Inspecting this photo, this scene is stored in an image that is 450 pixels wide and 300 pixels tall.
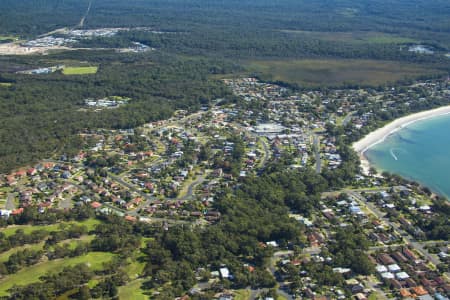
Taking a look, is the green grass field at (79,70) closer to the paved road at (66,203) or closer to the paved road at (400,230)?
the paved road at (66,203)

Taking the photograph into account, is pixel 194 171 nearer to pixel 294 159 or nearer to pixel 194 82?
pixel 294 159

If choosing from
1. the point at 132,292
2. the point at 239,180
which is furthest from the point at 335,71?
the point at 132,292

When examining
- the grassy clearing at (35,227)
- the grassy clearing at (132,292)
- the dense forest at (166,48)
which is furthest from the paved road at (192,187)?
the dense forest at (166,48)

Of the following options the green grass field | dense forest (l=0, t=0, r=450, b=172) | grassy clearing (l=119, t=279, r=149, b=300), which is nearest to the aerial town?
dense forest (l=0, t=0, r=450, b=172)

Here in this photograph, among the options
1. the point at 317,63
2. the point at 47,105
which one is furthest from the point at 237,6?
the point at 47,105

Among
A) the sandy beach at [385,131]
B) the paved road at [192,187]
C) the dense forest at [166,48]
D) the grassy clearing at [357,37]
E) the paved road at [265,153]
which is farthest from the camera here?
the grassy clearing at [357,37]

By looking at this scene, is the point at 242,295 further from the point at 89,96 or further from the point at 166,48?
the point at 166,48
